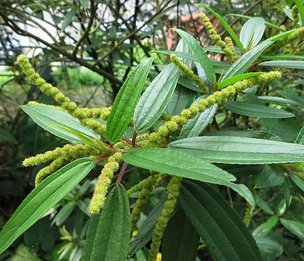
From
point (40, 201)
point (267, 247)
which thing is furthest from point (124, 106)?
point (267, 247)

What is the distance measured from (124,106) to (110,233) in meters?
0.14

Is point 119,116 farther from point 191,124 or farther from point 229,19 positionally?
point 229,19

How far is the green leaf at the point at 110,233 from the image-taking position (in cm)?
45

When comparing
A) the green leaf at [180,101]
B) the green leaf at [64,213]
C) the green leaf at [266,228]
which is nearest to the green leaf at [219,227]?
the green leaf at [180,101]

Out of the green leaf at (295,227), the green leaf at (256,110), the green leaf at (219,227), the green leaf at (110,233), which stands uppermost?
the green leaf at (256,110)

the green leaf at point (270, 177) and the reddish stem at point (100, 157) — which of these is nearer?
the reddish stem at point (100, 157)

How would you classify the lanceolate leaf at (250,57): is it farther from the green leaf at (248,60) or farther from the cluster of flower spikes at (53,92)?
the cluster of flower spikes at (53,92)

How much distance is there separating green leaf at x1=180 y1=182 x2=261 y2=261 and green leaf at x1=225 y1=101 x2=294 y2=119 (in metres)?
0.13

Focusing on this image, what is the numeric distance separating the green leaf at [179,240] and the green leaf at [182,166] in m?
0.21

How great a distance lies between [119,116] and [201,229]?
7.4 inches

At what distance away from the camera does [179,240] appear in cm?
64

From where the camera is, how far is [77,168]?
0.47m

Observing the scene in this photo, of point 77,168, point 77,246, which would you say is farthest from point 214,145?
point 77,246

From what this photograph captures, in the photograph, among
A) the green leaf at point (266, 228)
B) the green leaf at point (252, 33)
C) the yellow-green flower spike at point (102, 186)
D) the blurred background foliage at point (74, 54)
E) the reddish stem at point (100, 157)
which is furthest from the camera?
the blurred background foliage at point (74, 54)
